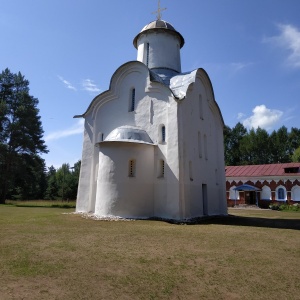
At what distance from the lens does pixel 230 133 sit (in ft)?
188

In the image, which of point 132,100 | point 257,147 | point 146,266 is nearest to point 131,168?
point 132,100

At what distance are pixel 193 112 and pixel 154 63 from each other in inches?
232

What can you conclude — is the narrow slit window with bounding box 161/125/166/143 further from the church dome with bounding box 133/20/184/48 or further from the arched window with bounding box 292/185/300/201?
the arched window with bounding box 292/185/300/201

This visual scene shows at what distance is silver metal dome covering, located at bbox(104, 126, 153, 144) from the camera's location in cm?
1477

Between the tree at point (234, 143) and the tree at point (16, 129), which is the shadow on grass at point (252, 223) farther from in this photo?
the tree at point (234, 143)

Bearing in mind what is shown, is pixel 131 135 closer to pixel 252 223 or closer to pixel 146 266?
pixel 252 223

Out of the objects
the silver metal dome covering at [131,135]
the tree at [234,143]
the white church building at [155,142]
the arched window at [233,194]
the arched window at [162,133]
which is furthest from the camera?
the tree at [234,143]

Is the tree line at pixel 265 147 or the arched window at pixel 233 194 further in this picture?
the tree line at pixel 265 147

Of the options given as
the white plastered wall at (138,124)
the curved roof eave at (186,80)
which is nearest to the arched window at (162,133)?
the white plastered wall at (138,124)

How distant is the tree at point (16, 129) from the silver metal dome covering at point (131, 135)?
60.5ft

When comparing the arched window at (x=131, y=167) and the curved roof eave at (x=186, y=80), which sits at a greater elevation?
the curved roof eave at (x=186, y=80)

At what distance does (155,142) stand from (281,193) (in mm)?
21984

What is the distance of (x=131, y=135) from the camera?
49.1 feet

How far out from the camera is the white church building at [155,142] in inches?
551
